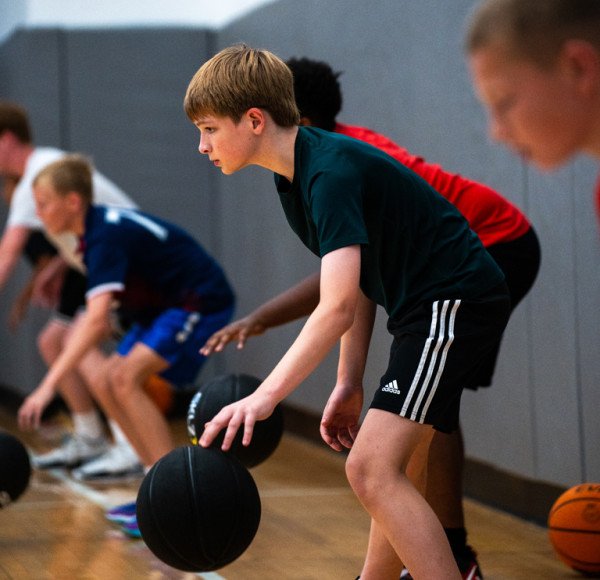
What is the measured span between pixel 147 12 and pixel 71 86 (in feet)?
2.49

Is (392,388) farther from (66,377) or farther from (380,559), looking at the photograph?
(66,377)

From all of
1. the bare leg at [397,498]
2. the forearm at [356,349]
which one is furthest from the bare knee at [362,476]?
the forearm at [356,349]

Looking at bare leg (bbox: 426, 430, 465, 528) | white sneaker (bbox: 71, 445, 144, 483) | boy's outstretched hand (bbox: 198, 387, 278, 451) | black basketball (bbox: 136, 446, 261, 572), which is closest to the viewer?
boy's outstretched hand (bbox: 198, 387, 278, 451)

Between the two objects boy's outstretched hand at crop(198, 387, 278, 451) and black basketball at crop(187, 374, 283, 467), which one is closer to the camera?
boy's outstretched hand at crop(198, 387, 278, 451)

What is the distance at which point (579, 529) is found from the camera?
11.8 ft

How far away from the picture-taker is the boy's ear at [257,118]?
8.86 feet

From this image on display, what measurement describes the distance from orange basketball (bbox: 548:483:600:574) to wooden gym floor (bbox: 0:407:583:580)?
82 millimetres

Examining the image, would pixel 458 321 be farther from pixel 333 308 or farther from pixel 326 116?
pixel 326 116

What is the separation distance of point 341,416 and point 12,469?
1.77m

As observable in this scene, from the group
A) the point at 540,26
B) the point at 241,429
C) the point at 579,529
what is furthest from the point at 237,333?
the point at 540,26

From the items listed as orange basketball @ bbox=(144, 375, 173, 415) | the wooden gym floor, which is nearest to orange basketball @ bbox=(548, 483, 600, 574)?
the wooden gym floor

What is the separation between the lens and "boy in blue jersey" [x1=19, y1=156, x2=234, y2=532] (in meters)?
4.81

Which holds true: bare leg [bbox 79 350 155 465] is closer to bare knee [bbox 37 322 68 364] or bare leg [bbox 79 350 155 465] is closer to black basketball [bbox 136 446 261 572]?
bare knee [bbox 37 322 68 364]

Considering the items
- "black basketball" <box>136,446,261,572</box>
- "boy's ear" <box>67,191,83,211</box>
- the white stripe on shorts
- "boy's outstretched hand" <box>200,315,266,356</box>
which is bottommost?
"black basketball" <box>136,446,261,572</box>
